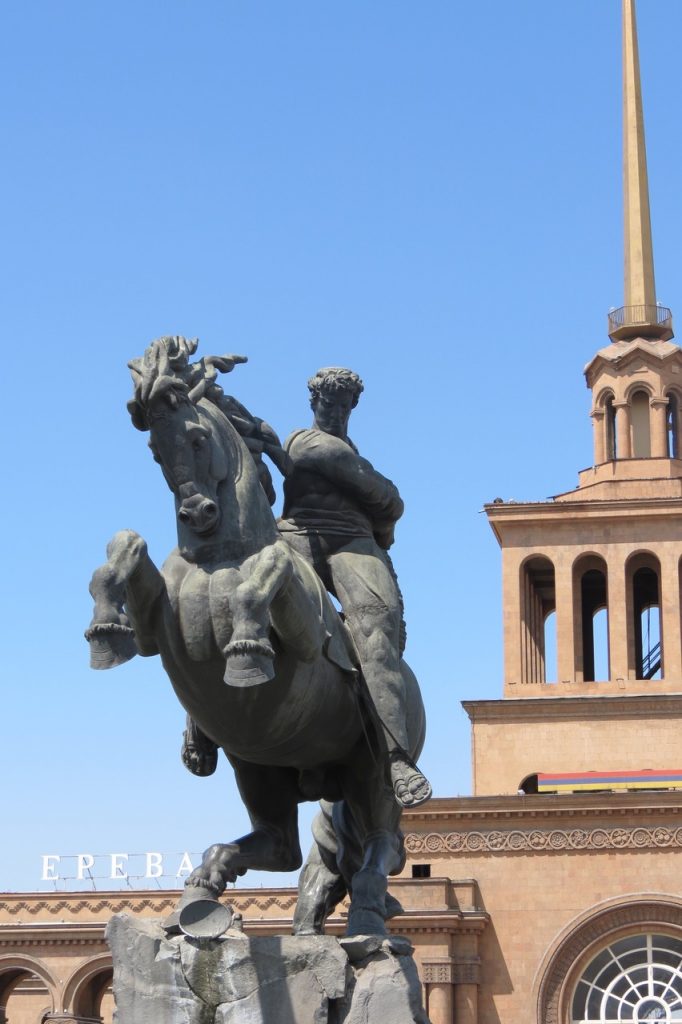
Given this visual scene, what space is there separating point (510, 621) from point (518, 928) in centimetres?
993

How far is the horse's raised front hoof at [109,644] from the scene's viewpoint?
7613 mm

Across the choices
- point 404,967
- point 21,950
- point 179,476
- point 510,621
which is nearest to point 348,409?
point 179,476

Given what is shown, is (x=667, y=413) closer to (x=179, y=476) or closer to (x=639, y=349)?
(x=639, y=349)

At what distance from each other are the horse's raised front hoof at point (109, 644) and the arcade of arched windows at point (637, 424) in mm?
43988

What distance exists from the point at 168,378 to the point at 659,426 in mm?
43559

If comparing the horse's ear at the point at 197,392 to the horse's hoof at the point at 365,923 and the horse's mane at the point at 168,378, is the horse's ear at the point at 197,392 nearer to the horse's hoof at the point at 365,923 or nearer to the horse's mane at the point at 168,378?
the horse's mane at the point at 168,378

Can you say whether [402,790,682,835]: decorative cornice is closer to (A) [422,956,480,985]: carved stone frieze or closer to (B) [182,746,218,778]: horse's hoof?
(A) [422,956,480,985]: carved stone frieze

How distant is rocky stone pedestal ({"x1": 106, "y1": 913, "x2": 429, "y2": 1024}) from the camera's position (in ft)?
26.1

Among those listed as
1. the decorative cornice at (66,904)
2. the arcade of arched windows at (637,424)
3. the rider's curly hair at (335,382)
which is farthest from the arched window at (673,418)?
the rider's curly hair at (335,382)

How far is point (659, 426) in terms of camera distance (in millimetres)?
50562

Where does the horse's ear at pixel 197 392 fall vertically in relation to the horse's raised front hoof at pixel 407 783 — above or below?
above

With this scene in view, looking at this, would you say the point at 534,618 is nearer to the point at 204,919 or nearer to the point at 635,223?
the point at 635,223

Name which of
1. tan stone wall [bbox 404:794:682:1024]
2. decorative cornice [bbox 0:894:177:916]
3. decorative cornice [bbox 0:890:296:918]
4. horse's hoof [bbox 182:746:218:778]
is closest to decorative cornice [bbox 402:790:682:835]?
tan stone wall [bbox 404:794:682:1024]

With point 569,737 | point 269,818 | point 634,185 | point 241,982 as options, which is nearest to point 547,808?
point 569,737
